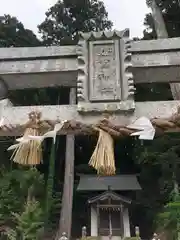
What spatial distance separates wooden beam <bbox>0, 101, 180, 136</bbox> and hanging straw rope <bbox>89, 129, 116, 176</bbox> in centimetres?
16

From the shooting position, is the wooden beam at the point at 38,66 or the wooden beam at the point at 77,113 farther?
the wooden beam at the point at 38,66

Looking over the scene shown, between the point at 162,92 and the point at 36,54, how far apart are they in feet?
37.7

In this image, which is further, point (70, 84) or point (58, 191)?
point (58, 191)

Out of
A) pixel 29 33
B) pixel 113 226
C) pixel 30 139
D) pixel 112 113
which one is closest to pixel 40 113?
pixel 30 139

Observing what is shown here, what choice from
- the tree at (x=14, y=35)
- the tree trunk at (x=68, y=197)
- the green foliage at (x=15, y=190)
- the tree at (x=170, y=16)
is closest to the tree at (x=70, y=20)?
the tree at (x=14, y=35)

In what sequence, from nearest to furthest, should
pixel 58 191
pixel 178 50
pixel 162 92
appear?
pixel 178 50 → pixel 162 92 → pixel 58 191

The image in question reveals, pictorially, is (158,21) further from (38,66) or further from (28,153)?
(28,153)

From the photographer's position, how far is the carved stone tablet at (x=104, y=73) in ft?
8.29

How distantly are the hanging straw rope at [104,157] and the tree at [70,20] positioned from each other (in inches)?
618

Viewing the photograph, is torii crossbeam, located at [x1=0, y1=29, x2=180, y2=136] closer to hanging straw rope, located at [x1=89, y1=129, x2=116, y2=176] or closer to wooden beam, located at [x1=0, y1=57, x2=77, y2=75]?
wooden beam, located at [x1=0, y1=57, x2=77, y2=75]

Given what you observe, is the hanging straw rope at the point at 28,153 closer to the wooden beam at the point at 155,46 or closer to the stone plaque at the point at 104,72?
the stone plaque at the point at 104,72

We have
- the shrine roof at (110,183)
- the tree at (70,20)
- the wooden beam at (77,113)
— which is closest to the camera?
the wooden beam at (77,113)

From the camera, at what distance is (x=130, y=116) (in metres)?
2.50

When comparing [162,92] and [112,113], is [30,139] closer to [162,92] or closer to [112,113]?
[112,113]
